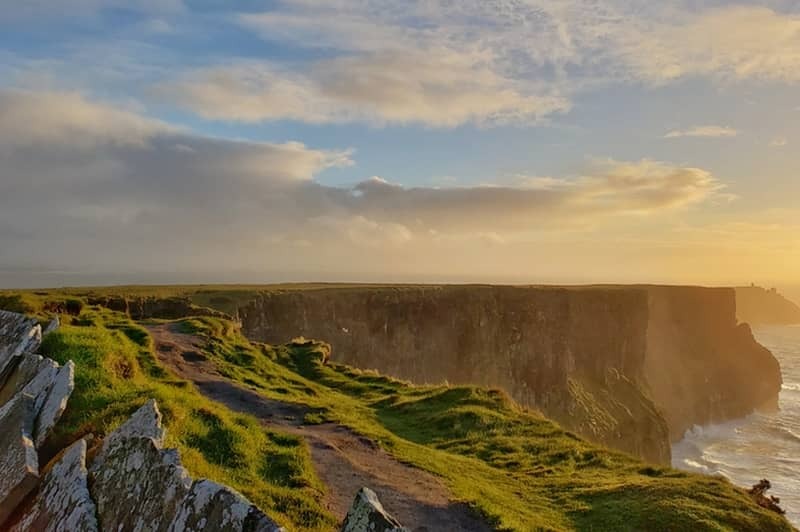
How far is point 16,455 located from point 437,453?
992 centimetres

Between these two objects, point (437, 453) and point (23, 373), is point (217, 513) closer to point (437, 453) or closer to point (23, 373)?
point (23, 373)

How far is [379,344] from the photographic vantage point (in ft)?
209

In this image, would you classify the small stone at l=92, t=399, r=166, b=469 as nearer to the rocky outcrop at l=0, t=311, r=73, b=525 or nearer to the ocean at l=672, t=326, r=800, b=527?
the rocky outcrop at l=0, t=311, r=73, b=525

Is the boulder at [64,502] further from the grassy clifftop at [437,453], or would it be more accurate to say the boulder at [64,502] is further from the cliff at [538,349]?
the cliff at [538,349]

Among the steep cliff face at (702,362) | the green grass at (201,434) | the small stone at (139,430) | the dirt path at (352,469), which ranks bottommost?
the steep cliff face at (702,362)

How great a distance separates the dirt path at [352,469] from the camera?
10.3 m

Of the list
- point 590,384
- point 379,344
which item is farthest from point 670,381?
point 379,344

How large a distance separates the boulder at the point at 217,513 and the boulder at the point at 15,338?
29.0 ft

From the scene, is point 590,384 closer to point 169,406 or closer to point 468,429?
point 468,429

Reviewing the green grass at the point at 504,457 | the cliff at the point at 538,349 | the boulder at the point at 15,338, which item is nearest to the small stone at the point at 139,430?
the green grass at the point at 504,457

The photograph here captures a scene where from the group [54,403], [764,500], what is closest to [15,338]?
[54,403]

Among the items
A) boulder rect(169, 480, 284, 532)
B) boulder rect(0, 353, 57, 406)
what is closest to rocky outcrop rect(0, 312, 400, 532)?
boulder rect(169, 480, 284, 532)

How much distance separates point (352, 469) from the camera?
12336 millimetres

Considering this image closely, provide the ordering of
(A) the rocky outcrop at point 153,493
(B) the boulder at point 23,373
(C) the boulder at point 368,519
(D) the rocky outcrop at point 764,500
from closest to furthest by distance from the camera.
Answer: (C) the boulder at point 368,519
(A) the rocky outcrop at point 153,493
(B) the boulder at point 23,373
(D) the rocky outcrop at point 764,500
